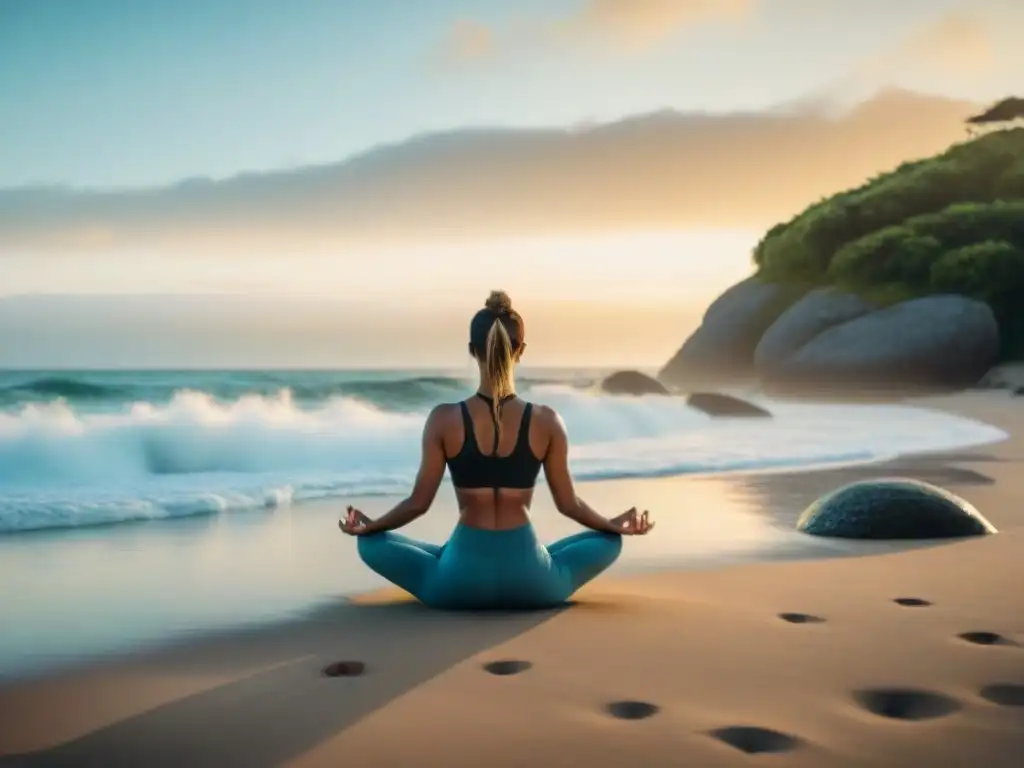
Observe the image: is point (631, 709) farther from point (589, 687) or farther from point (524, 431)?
point (524, 431)

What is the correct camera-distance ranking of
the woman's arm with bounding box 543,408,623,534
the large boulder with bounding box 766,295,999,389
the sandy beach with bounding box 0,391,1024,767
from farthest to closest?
the large boulder with bounding box 766,295,999,389
the woman's arm with bounding box 543,408,623,534
the sandy beach with bounding box 0,391,1024,767

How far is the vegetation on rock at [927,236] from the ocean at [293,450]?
2167cm

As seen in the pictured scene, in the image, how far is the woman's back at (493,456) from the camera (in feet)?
16.1

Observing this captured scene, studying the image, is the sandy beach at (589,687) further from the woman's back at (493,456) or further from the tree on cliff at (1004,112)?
the tree on cliff at (1004,112)

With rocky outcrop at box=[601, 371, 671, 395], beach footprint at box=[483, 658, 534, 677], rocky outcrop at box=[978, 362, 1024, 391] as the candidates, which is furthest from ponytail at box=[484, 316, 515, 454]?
rocky outcrop at box=[978, 362, 1024, 391]

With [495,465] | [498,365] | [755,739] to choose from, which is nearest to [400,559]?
[495,465]

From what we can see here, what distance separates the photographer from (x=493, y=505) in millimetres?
4996

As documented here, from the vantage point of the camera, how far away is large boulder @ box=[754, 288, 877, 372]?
1634 inches

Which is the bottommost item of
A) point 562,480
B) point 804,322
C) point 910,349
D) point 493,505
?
point 493,505

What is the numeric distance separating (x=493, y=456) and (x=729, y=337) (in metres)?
43.9

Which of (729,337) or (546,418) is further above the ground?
(729,337)

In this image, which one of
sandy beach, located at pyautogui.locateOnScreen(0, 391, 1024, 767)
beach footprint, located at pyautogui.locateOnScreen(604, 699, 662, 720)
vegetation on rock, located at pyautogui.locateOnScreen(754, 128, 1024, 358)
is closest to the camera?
sandy beach, located at pyautogui.locateOnScreen(0, 391, 1024, 767)

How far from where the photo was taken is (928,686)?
3.97 meters

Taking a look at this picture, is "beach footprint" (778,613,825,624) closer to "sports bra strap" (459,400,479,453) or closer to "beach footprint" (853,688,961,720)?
"beach footprint" (853,688,961,720)
